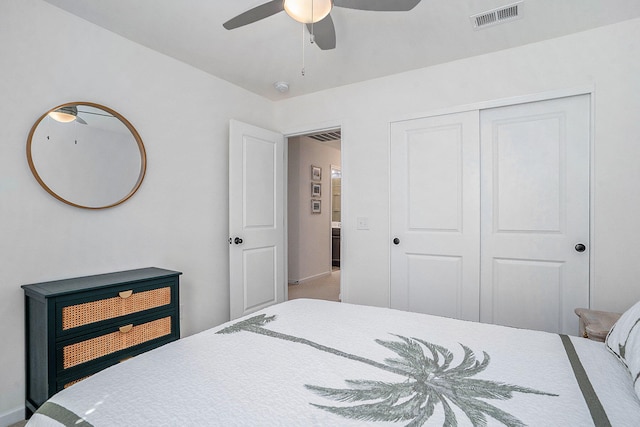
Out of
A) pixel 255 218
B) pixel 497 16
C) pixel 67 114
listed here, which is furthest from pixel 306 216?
pixel 497 16

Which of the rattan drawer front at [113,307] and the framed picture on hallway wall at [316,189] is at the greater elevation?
the framed picture on hallway wall at [316,189]

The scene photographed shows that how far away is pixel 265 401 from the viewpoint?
34.2 inches

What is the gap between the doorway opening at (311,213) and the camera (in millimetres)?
5418

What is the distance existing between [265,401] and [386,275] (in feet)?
7.90

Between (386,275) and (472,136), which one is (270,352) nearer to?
(386,275)

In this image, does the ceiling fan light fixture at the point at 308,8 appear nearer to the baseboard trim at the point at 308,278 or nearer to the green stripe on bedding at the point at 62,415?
the green stripe on bedding at the point at 62,415

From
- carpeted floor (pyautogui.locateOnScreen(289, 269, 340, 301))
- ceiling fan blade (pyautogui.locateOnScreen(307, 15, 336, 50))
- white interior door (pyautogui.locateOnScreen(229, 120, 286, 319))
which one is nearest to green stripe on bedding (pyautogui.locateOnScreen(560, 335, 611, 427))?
ceiling fan blade (pyautogui.locateOnScreen(307, 15, 336, 50))

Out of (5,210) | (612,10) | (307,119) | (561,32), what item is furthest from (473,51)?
(5,210)

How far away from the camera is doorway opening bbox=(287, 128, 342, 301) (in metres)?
5.42

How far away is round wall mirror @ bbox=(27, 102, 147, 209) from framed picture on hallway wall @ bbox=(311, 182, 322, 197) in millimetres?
3596

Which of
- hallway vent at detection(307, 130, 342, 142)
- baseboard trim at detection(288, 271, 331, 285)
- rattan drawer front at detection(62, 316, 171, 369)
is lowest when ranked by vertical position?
baseboard trim at detection(288, 271, 331, 285)

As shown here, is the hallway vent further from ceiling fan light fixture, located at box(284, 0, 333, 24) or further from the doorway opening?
ceiling fan light fixture, located at box(284, 0, 333, 24)

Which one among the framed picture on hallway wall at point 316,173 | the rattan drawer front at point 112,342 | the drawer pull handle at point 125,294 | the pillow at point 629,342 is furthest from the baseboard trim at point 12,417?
the framed picture on hallway wall at point 316,173

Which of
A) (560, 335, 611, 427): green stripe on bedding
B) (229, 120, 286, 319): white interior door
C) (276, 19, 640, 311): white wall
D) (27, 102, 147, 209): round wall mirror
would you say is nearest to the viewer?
(560, 335, 611, 427): green stripe on bedding
